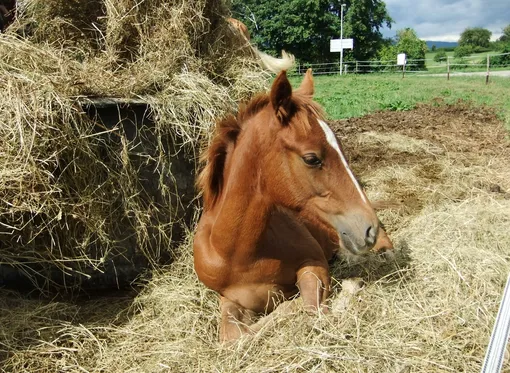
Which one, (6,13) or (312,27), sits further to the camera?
(312,27)

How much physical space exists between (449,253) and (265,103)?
174 centimetres

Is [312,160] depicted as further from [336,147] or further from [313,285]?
[313,285]

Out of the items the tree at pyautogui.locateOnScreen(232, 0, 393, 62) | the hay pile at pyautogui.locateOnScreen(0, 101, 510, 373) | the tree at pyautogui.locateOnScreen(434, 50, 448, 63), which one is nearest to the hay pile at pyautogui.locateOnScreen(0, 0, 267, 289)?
the hay pile at pyautogui.locateOnScreen(0, 101, 510, 373)

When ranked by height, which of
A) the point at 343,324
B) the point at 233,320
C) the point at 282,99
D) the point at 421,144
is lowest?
the point at 233,320

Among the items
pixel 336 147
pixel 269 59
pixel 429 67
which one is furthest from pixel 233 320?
pixel 429 67

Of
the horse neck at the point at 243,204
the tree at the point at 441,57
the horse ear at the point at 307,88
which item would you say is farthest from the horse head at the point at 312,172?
the tree at the point at 441,57

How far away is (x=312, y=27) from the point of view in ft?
147

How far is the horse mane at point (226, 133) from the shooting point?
94.8 inches

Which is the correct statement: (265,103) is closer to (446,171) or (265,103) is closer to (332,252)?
(332,252)

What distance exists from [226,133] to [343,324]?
4.22ft

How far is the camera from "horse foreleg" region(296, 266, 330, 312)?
2660mm

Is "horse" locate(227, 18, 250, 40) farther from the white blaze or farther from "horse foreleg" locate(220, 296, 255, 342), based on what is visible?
"horse foreleg" locate(220, 296, 255, 342)

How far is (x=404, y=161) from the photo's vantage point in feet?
19.7

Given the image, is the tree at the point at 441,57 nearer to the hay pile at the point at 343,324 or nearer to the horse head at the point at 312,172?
the hay pile at the point at 343,324
